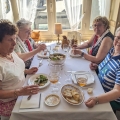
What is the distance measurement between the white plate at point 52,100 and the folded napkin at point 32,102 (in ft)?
0.21

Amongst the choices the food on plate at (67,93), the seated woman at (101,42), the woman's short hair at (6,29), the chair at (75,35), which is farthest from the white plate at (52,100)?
the chair at (75,35)

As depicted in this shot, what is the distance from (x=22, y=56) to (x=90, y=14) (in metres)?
1.76

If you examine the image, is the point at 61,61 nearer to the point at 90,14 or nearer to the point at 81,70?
the point at 81,70

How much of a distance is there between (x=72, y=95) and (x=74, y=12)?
6.50 feet

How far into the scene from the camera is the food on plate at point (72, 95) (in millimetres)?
1036

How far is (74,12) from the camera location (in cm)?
267

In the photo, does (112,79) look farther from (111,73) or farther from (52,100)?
(52,100)

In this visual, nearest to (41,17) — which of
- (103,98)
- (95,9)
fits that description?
(95,9)

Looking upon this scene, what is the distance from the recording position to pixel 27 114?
97 cm

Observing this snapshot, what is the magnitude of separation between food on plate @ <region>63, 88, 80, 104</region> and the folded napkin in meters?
0.21

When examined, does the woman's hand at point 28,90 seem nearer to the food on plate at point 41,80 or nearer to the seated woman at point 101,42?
the food on plate at point 41,80

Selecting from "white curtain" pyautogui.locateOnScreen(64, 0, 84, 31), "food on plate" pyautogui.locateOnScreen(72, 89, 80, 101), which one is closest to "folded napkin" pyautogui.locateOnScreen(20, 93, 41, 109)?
"food on plate" pyautogui.locateOnScreen(72, 89, 80, 101)

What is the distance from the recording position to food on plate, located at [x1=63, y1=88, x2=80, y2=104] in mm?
1036

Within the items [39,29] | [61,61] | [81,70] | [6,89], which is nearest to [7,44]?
[6,89]
